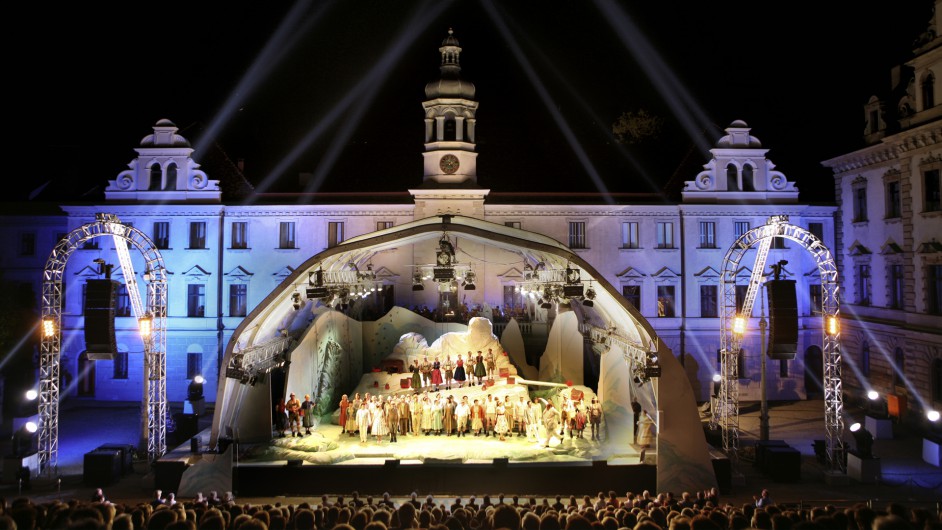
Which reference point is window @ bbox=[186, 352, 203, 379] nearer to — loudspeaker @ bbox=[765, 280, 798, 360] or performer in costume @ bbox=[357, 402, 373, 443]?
performer in costume @ bbox=[357, 402, 373, 443]

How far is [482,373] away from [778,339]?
12.0 m

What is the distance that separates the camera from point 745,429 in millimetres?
25938

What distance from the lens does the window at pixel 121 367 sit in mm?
31797

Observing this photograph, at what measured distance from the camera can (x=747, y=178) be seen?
32625 millimetres

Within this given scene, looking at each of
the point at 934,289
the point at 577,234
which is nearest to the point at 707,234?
the point at 577,234

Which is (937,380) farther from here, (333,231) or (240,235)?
(240,235)

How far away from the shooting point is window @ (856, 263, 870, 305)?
30281mm

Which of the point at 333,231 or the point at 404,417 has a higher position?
the point at 333,231

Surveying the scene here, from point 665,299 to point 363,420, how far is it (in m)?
18.7

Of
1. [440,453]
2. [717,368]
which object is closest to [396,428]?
[440,453]

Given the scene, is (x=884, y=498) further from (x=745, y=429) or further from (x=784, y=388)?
(x=784, y=388)

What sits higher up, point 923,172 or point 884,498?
point 923,172

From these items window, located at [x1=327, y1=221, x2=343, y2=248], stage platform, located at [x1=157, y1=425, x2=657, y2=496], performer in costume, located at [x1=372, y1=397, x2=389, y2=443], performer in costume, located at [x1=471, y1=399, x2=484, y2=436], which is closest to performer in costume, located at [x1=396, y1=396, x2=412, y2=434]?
performer in costume, located at [x1=372, y1=397, x2=389, y2=443]

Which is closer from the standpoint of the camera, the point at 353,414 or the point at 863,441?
the point at 863,441
